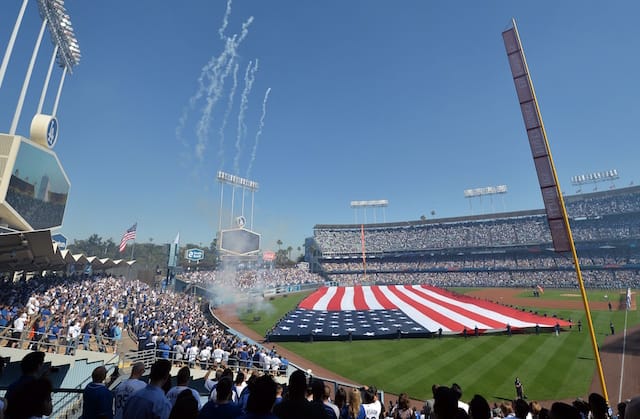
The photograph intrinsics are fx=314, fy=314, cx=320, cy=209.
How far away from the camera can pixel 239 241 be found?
192ft

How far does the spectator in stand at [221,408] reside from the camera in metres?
3.67

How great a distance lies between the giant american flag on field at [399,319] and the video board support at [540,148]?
1666 cm

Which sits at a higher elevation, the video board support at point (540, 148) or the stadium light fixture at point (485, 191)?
the stadium light fixture at point (485, 191)

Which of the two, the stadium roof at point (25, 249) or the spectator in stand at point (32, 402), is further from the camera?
the stadium roof at point (25, 249)

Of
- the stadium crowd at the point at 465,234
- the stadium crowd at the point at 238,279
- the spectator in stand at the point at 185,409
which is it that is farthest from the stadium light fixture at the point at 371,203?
the spectator in stand at the point at 185,409

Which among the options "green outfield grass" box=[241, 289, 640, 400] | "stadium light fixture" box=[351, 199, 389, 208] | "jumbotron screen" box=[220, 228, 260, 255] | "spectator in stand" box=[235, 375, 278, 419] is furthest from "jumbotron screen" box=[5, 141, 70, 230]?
"stadium light fixture" box=[351, 199, 389, 208]

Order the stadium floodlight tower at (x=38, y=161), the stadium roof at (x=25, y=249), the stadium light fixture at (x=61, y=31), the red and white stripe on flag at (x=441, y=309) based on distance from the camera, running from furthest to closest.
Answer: the red and white stripe on flag at (x=441, y=309) → the stadium light fixture at (x=61, y=31) → the stadium floodlight tower at (x=38, y=161) → the stadium roof at (x=25, y=249)

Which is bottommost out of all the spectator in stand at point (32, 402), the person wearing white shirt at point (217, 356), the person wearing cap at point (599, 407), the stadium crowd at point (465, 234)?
the person wearing white shirt at point (217, 356)

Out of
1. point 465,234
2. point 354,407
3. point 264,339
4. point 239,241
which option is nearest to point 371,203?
point 465,234

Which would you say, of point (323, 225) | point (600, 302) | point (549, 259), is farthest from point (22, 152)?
point (549, 259)

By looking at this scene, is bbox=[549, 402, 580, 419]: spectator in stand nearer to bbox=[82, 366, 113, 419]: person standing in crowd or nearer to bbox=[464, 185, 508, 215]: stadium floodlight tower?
bbox=[82, 366, 113, 419]: person standing in crowd

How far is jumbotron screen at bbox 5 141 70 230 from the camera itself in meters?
19.9

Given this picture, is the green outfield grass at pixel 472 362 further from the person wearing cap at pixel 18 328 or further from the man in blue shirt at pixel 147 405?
the person wearing cap at pixel 18 328

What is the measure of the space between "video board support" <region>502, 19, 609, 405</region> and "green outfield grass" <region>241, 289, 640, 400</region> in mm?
6011
